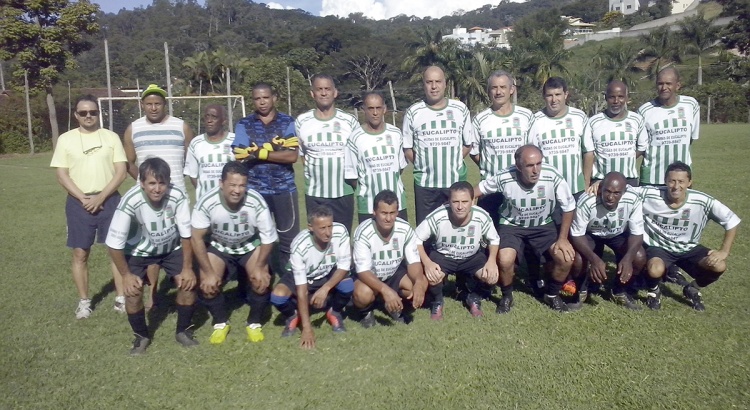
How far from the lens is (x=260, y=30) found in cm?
8306

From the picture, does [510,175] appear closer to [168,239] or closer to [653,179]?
[653,179]

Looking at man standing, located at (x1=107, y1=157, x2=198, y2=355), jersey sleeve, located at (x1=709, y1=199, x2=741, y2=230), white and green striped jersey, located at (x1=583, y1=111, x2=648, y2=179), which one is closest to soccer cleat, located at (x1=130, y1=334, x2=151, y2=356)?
man standing, located at (x1=107, y1=157, x2=198, y2=355)

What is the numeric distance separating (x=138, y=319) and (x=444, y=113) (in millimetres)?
2946

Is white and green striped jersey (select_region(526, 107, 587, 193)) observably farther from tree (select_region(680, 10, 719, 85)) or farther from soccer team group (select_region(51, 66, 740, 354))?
tree (select_region(680, 10, 719, 85))

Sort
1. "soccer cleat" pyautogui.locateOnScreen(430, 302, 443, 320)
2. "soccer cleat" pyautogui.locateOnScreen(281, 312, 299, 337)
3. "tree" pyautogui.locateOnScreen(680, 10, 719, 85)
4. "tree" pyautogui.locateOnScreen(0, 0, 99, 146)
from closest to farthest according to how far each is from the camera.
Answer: "soccer cleat" pyautogui.locateOnScreen(281, 312, 299, 337) < "soccer cleat" pyautogui.locateOnScreen(430, 302, 443, 320) < "tree" pyautogui.locateOnScreen(0, 0, 99, 146) < "tree" pyautogui.locateOnScreen(680, 10, 719, 85)

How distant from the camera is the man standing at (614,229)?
4.86 m

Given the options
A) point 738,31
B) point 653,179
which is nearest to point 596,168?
point 653,179

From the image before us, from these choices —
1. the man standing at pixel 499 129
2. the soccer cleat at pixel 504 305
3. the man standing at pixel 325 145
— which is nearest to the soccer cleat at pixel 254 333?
the man standing at pixel 325 145

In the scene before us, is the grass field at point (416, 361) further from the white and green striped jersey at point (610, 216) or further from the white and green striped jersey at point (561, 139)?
the white and green striped jersey at point (561, 139)

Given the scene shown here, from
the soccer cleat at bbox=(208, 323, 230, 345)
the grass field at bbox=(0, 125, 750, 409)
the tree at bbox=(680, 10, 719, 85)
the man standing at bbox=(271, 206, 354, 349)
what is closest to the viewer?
the grass field at bbox=(0, 125, 750, 409)

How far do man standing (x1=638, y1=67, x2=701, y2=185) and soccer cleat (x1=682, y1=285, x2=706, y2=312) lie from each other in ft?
3.35

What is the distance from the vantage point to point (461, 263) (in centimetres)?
507

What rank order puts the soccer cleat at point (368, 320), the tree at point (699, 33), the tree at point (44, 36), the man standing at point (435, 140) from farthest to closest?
the tree at point (699, 33), the tree at point (44, 36), the man standing at point (435, 140), the soccer cleat at point (368, 320)

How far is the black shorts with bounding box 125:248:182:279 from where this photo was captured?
15.0 feet
